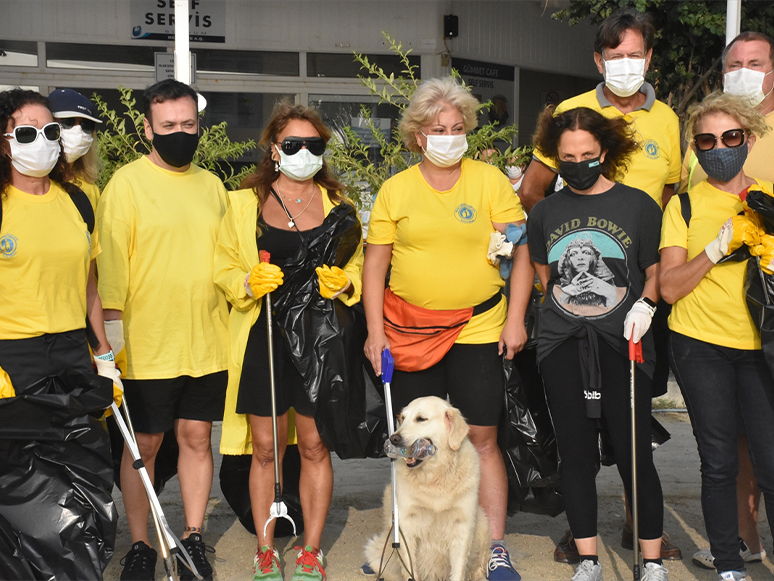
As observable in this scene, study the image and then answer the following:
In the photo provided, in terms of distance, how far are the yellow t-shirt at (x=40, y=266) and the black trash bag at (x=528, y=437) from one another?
6.79ft

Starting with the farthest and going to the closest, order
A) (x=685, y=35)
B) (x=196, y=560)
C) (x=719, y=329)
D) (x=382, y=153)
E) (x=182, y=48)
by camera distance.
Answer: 1. (x=685, y=35)
2. (x=182, y=48)
3. (x=382, y=153)
4. (x=196, y=560)
5. (x=719, y=329)

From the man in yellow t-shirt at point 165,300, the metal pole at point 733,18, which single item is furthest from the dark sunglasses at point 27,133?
the metal pole at point 733,18

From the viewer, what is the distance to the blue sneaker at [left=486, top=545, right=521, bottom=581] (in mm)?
3902

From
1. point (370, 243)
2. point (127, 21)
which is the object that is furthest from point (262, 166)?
point (127, 21)

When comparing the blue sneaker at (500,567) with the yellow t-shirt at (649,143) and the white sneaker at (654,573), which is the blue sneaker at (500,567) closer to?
the white sneaker at (654,573)

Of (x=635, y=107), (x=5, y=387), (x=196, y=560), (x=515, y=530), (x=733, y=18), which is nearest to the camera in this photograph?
(x=5, y=387)

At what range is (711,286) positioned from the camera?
141 inches

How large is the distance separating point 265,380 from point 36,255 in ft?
3.81

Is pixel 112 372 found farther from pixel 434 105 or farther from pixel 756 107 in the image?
pixel 756 107

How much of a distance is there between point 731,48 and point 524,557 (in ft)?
9.26

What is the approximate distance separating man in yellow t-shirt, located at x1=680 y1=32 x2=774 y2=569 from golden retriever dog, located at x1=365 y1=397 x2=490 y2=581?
1288mm

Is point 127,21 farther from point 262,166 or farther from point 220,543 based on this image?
point 220,543

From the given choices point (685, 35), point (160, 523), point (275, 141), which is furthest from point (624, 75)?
point (685, 35)

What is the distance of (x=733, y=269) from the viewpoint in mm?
3547
